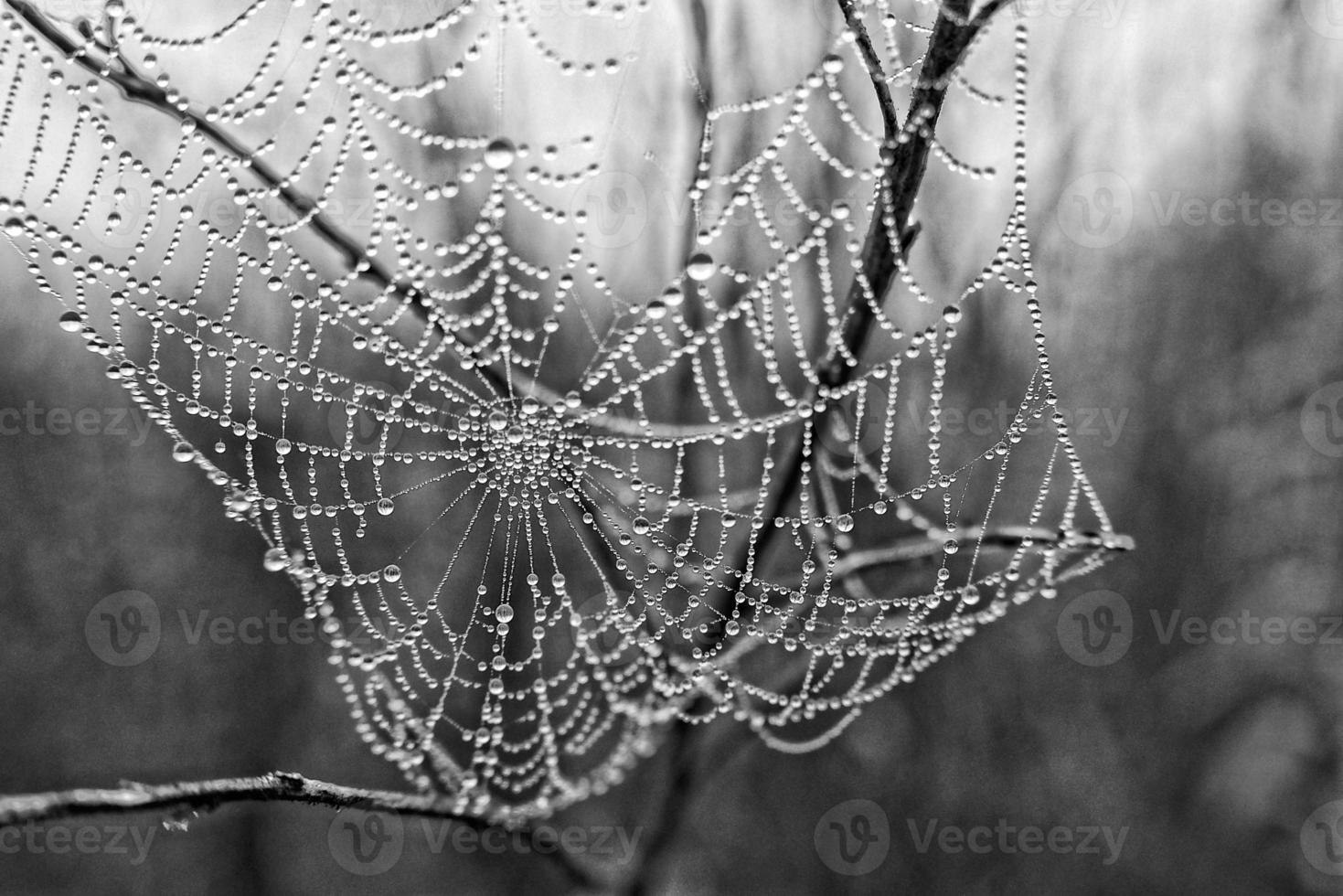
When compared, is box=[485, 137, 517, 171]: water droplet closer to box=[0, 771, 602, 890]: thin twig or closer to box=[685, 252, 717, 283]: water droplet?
box=[685, 252, 717, 283]: water droplet

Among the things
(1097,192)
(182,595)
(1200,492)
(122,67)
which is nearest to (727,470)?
(1097,192)

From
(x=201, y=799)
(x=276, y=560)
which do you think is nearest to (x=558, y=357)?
(x=276, y=560)

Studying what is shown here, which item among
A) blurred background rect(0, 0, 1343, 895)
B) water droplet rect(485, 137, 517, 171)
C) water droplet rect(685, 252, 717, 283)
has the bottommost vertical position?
blurred background rect(0, 0, 1343, 895)

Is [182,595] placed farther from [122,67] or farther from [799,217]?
[122,67]

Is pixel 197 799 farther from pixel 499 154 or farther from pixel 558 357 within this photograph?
pixel 558 357

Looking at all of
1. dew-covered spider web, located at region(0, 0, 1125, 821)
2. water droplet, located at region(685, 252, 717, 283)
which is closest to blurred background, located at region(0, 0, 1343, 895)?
dew-covered spider web, located at region(0, 0, 1125, 821)

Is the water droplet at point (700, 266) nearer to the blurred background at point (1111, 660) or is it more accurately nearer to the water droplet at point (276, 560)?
the water droplet at point (276, 560)
